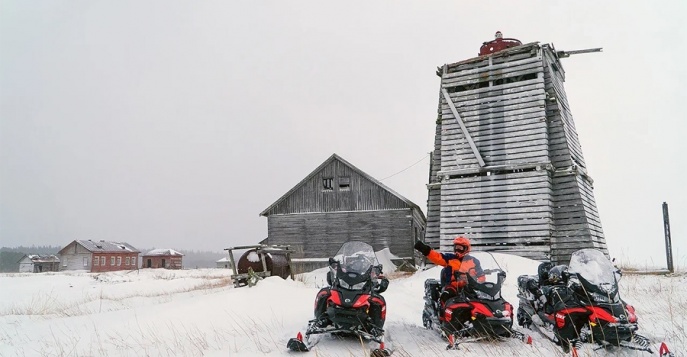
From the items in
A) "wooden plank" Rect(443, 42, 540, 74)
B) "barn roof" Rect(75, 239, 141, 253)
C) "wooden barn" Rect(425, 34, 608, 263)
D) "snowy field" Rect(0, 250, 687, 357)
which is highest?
"wooden plank" Rect(443, 42, 540, 74)

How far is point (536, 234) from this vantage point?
53.7 feet

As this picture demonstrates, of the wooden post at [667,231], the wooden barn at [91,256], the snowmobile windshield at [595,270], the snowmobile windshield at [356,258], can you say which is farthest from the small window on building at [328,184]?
the wooden barn at [91,256]

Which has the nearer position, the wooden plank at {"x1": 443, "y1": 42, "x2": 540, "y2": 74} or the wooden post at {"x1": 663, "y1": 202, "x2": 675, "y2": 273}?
the wooden post at {"x1": 663, "y1": 202, "x2": 675, "y2": 273}

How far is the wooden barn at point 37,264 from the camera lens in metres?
72.3

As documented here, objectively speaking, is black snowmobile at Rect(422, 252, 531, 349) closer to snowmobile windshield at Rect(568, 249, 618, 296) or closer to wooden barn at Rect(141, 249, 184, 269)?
snowmobile windshield at Rect(568, 249, 618, 296)

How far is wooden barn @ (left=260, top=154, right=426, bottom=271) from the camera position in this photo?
80.5ft

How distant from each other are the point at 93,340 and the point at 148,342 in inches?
42.0

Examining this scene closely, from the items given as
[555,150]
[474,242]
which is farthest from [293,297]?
[555,150]

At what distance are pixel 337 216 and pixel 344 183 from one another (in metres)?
1.88

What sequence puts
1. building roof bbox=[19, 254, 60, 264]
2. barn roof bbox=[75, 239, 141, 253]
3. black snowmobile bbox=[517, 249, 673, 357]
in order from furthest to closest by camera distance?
building roof bbox=[19, 254, 60, 264], barn roof bbox=[75, 239, 141, 253], black snowmobile bbox=[517, 249, 673, 357]

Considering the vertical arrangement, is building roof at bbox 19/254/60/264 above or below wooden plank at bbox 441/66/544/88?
below


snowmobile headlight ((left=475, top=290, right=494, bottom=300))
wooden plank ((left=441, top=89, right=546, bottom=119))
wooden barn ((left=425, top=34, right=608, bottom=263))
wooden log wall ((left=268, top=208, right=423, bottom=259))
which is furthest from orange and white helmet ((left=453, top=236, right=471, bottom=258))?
wooden log wall ((left=268, top=208, right=423, bottom=259))

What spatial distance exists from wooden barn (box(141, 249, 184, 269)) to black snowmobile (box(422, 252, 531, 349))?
2835 inches

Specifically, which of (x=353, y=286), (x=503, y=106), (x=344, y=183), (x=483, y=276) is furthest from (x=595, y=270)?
(x=344, y=183)
